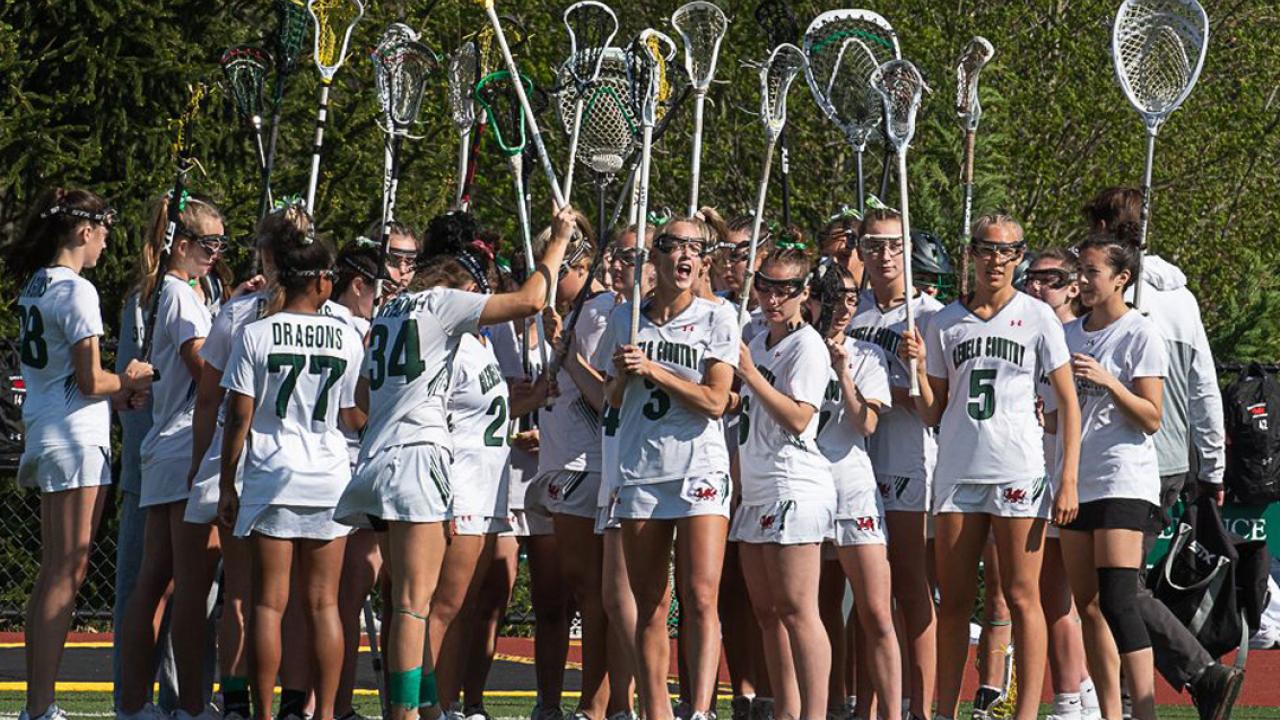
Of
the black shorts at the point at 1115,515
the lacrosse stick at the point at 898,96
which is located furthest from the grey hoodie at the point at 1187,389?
the lacrosse stick at the point at 898,96

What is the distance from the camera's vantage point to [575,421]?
29.2 ft

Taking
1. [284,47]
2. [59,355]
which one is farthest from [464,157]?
[59,355]

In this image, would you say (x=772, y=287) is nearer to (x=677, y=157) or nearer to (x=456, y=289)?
(x=456, y=289)

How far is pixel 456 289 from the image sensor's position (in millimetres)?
7699

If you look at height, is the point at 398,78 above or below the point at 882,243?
above

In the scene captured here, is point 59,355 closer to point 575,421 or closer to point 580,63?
point 575,421

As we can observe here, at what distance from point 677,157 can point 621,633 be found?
47.3 feet

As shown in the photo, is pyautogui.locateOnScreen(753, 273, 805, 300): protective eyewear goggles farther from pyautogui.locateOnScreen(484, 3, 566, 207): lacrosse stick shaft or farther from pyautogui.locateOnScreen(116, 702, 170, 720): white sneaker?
pyautogui.locateOnScreen(116, 702, 170, 720): white sneaker

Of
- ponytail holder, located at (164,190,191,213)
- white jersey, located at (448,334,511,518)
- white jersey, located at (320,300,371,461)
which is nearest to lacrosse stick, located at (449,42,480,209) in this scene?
white jersey, located at (320,300,371,461)

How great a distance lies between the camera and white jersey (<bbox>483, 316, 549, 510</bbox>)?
905 centimetres

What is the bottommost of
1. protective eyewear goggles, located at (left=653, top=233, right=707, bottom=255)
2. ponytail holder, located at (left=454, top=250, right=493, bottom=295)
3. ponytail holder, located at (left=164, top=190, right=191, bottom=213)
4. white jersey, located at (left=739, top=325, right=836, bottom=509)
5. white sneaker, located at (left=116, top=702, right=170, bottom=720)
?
white sneaker, located at (left=116, top=702, right=170, bottom=720)

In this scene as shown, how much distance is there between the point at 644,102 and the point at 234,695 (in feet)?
9.72

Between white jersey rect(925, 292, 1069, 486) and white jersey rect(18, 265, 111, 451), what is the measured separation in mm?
3496

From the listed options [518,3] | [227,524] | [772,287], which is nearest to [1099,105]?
[518,3]
